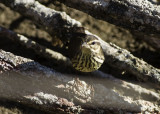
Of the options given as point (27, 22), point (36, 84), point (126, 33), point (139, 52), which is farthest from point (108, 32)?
point (36, 84)

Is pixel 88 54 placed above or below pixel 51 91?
above

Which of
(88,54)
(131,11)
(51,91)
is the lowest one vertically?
(51,91)

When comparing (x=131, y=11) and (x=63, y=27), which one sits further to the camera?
(x=63, y=27)

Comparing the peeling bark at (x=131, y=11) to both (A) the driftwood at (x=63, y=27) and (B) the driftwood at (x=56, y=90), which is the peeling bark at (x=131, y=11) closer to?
(A) the driftwood at (x=63, y=27)

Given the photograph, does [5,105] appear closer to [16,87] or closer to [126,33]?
[16,87]

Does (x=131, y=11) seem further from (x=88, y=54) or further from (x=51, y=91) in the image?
(x=51, y=91)

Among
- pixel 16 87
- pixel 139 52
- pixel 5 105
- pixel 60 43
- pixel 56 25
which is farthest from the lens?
pixel 139 52

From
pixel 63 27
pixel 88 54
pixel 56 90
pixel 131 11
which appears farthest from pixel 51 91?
pixel 131 11
